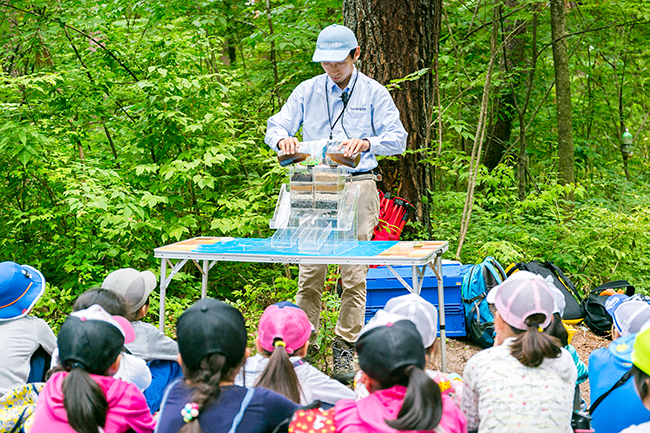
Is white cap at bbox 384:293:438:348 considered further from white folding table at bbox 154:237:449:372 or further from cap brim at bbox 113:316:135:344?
cap brim at bbox 113:316:135:344

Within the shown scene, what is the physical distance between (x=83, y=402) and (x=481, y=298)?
126 inches

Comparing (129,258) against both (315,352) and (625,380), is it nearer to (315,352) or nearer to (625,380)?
(315,352)

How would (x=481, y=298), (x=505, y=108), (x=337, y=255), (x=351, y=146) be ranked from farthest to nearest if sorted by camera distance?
1. (x=505, y=108)
2. (x=481, y=298)
3. (x=351, y=146)
4. (x=337, y=255)

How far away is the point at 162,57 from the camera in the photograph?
4.90 metres

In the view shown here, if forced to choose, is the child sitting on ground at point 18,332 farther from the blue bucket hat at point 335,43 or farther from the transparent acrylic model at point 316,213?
the blue bucket hat at point 335,43

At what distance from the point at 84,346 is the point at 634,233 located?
17.4 ft

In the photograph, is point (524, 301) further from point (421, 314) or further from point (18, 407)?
point (18, 407)

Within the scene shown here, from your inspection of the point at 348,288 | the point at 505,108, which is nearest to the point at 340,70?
the point at 348,288

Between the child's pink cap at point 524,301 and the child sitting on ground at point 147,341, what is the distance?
150 centimetres

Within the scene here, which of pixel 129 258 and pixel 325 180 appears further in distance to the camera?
pixel 129 258

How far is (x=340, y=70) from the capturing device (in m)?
3.62

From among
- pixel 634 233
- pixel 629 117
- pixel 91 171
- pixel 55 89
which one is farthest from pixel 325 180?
pixel 629 117

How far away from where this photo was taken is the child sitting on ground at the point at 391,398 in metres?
1.55

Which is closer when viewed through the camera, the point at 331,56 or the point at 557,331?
the point at 557,331
